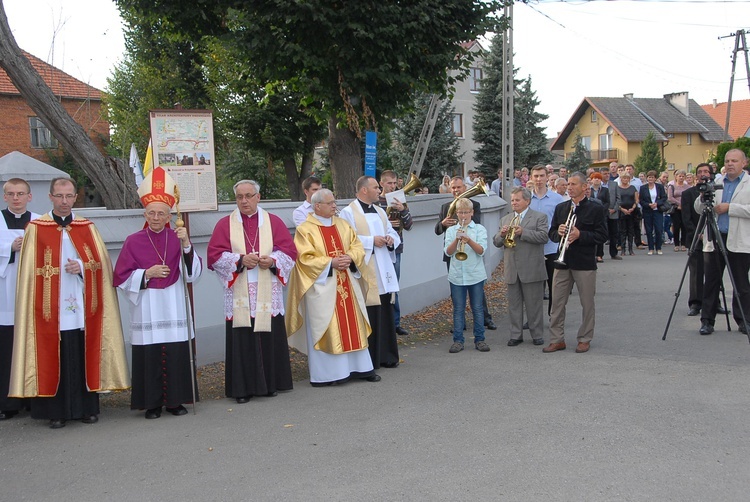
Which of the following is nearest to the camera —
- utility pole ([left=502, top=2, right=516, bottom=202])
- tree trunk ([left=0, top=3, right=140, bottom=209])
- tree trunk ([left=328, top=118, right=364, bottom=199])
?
tree trunk ([left=0, top=3, right=140, bottom=209])

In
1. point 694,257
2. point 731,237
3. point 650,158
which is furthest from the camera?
point 650,158

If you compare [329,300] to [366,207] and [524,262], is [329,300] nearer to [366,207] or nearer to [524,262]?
[366,207]

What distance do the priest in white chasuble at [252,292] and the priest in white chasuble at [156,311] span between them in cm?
43

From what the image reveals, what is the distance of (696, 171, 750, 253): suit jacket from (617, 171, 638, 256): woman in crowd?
829 centimetres

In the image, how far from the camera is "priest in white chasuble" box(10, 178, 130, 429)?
635cm

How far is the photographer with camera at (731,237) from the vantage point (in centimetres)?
862

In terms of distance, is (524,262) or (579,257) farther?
(524,262)

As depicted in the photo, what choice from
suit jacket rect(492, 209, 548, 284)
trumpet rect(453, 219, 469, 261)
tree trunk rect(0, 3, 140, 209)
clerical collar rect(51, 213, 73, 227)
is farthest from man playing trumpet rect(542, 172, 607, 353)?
tree trunk rect(0, 3, 140, 209)

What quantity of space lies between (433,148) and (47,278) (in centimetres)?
3416

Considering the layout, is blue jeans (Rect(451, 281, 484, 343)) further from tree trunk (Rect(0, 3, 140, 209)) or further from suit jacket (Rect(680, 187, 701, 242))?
tree trunk (Rect(0, 3, 140, 209))

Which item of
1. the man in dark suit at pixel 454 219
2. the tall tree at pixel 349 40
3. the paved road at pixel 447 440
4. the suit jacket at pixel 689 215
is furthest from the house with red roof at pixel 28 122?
the paved road at pixel 447 440

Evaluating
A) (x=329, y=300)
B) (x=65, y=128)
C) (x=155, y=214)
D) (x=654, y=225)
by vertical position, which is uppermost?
(x=65, y=128)

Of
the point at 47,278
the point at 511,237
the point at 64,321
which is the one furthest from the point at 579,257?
the point at 47,278

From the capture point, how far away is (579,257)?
8.35m
